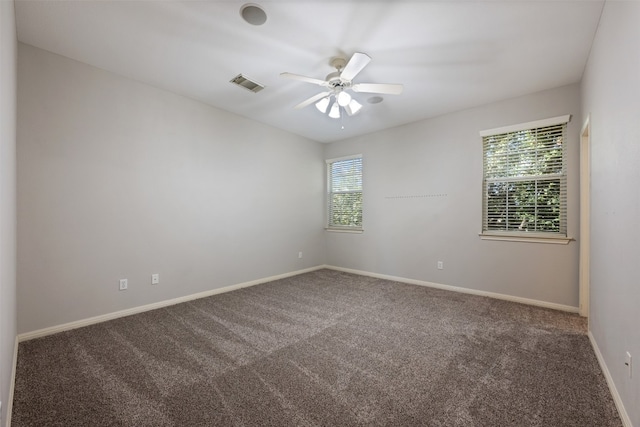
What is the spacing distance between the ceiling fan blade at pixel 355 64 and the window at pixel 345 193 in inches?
110

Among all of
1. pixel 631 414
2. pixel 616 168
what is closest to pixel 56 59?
pixel 616 168

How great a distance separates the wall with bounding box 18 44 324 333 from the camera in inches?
100

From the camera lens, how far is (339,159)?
18.1 ft

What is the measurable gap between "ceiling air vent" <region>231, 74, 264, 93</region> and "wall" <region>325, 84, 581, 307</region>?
2.45 metres

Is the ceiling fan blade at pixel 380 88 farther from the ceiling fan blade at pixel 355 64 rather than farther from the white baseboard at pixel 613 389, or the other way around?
the white baseboard at pixel 613 389

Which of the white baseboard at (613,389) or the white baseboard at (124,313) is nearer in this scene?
the white baseboard at (613,389)

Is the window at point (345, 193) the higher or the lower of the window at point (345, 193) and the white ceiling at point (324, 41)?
the lower

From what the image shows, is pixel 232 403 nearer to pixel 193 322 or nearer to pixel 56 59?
pixel 193 322

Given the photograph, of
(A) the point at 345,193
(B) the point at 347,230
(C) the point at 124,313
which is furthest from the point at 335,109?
(C) the point at 124,313

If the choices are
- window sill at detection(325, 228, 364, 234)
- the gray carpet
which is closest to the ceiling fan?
the gray carpet

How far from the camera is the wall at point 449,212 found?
327 centimetres

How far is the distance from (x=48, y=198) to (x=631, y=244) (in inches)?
178

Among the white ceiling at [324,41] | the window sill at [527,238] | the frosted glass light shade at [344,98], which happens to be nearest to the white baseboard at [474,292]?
the window sill at [527,238]

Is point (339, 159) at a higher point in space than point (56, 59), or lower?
lower
